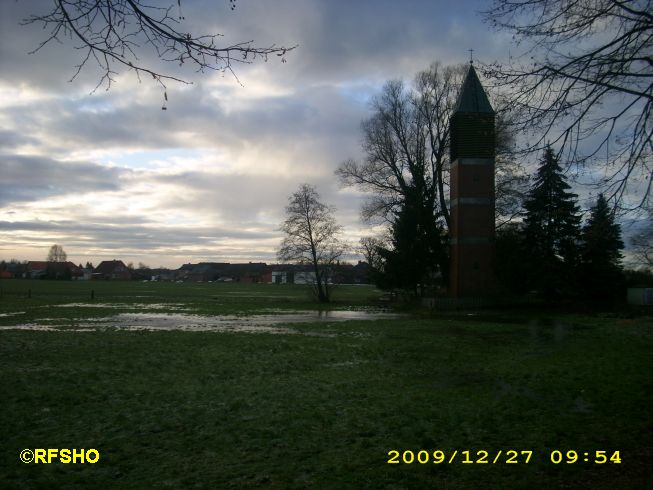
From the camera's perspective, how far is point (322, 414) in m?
7.68

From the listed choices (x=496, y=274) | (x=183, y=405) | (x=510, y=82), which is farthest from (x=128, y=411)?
(x=496, y=274)

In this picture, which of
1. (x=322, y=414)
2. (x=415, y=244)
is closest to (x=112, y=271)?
(x=415, y=244)

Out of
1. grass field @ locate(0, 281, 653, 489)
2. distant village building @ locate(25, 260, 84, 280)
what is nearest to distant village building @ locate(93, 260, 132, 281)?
distant village building @ locate(25, 260, 84, 280)

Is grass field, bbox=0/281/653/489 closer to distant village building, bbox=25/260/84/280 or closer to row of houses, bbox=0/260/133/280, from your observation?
distant village building, bbox=25/260/84/280

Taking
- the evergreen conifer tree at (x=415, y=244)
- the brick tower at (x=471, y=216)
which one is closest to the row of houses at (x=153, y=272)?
the evergreen conifer tree at (x=415, y=244)

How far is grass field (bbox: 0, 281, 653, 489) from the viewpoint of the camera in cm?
527

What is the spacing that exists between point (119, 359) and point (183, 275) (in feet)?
557

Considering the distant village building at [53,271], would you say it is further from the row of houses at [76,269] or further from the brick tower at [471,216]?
the brick tower at [471,216]

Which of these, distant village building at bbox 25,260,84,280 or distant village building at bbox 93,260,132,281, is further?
distant village building at bbox 93,260,132,281

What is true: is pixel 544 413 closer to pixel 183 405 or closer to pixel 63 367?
pixel 183 405

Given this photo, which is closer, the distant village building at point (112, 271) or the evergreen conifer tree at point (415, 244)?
the evergreen conifer tree at point (415, 244)

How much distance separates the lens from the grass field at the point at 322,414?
17.3 feet

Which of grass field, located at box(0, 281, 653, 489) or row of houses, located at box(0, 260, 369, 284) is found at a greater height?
row of houses, located at box(0, 260, 369, 284)

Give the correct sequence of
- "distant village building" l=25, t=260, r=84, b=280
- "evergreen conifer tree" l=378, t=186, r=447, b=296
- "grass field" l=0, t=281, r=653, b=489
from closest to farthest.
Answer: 1. "grass field" l=0, t=281, r=653, b=489
2. "evergreen conifer tree" l=378, t=186, r=447, b=296
3. "distant village building" l=25, t=260, r=84, b=280
